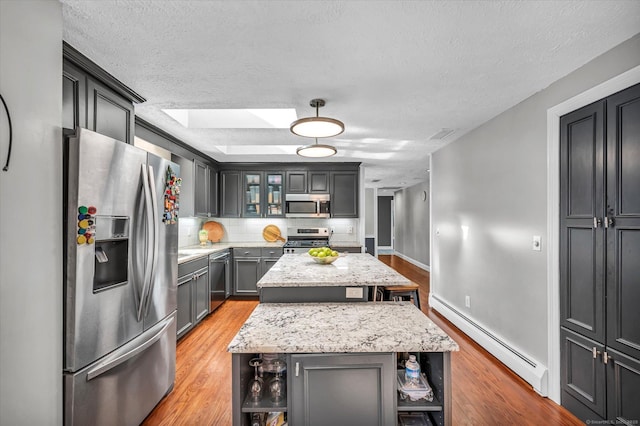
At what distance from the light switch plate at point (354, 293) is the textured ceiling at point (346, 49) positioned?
1.45 meters

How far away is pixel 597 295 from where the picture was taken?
1.92 metres

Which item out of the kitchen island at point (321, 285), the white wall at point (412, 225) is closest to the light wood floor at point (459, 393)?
the kitchen island at point (321, 285)

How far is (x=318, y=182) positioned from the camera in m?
5.37

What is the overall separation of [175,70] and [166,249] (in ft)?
4.10

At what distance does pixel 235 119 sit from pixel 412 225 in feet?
22.4

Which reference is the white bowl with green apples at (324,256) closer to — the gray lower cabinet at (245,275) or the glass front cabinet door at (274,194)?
the gray lower cabinet at (245,275)

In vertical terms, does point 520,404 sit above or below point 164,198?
below

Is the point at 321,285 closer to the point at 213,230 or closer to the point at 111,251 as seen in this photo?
the point at 111,251

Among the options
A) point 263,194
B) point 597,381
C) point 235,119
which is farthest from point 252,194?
point 597,381

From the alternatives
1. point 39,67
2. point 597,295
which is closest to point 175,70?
point 39,67

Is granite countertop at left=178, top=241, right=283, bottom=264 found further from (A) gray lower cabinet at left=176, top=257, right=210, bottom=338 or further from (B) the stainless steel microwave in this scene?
(B) the stainless steel microwave

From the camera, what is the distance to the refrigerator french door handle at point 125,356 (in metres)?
1.60

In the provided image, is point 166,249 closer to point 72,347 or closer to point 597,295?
point 72,347

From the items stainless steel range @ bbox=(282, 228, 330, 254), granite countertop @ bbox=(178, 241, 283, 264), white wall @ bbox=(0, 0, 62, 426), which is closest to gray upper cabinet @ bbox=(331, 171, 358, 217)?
stainless steel range @ bbox=(282, 228, 330, 254)
